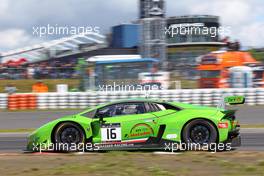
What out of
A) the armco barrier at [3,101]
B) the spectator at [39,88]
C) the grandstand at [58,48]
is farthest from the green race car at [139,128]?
the grandstand at [58,48]

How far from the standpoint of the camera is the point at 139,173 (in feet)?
20.0

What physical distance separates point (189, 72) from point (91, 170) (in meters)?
21.0

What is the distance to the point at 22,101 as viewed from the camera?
23.8m

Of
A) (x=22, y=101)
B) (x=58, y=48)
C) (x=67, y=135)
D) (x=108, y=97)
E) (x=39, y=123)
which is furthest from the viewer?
(x=58, y=48)

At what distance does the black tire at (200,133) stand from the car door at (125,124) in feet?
1.89

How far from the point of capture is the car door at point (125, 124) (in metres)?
8.98

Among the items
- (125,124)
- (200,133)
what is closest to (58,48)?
(125,124)

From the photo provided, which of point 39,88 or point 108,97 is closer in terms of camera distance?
point 108,97

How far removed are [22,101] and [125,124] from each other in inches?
614

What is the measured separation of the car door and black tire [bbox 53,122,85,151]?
319 millimetres

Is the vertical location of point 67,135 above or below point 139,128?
below

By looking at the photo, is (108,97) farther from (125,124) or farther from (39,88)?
(125,124)

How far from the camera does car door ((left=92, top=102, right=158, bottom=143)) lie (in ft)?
29.5

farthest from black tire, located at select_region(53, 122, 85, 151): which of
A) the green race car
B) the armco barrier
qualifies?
the armco barrier
